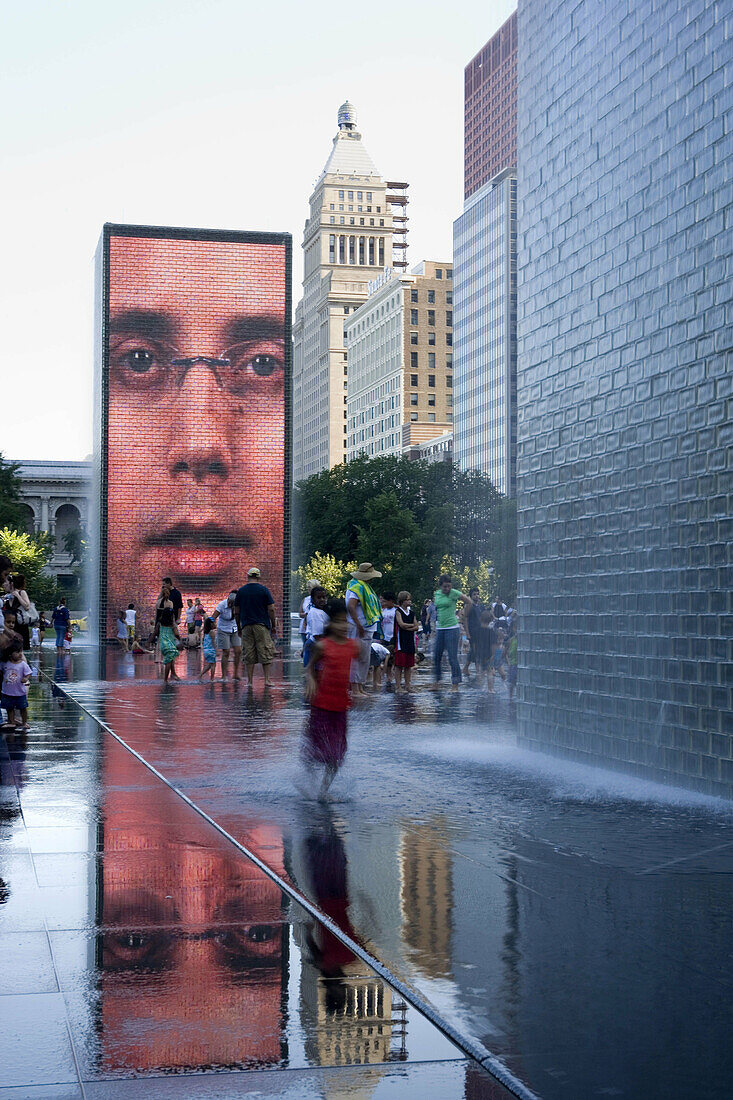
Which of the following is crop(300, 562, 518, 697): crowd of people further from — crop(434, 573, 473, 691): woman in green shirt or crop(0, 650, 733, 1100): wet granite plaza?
crop(0, 650, 733, 1100): wet granite plaza

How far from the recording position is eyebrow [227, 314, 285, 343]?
45.5 m

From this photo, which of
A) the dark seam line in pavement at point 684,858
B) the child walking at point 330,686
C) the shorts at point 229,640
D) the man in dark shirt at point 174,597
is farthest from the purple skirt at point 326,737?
the shorts at point 229,640

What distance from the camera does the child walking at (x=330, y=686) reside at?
9.11 metres

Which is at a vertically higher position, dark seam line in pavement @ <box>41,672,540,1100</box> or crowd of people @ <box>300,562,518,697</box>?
crowd of people @ <box>300,562,518,697</box>

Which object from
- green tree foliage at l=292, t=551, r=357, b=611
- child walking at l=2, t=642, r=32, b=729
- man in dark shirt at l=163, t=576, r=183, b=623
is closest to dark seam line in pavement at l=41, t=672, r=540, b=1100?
child walking at l=2, t=642, r=32, b=729

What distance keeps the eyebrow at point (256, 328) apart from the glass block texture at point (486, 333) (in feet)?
273

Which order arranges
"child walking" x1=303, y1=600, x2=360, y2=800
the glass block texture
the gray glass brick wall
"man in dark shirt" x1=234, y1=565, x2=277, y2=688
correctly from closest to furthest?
"child walking" x1=303, y1=600, x2=360, y2=800
the gray glass brick wall
"man in dark shirt" x1=234, y1=565, x2=277, y2=688
the glass block texture

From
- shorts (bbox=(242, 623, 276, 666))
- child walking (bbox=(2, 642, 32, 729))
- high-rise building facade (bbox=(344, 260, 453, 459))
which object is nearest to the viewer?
child walking (bbox=(2, 642, 32, 729))

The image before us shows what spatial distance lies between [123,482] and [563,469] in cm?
3458

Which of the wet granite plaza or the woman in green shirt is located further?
the woman in green shirt

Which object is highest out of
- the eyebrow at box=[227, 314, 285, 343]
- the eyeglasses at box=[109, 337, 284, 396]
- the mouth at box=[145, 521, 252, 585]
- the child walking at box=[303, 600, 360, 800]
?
the eyebrow at box=[227, 314, 285, 343]

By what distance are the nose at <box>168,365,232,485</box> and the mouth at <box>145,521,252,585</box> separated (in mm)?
1696

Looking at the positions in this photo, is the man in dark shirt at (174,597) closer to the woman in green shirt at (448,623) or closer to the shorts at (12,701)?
the woman in green shirt at (448,623)

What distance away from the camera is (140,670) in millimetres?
27734
